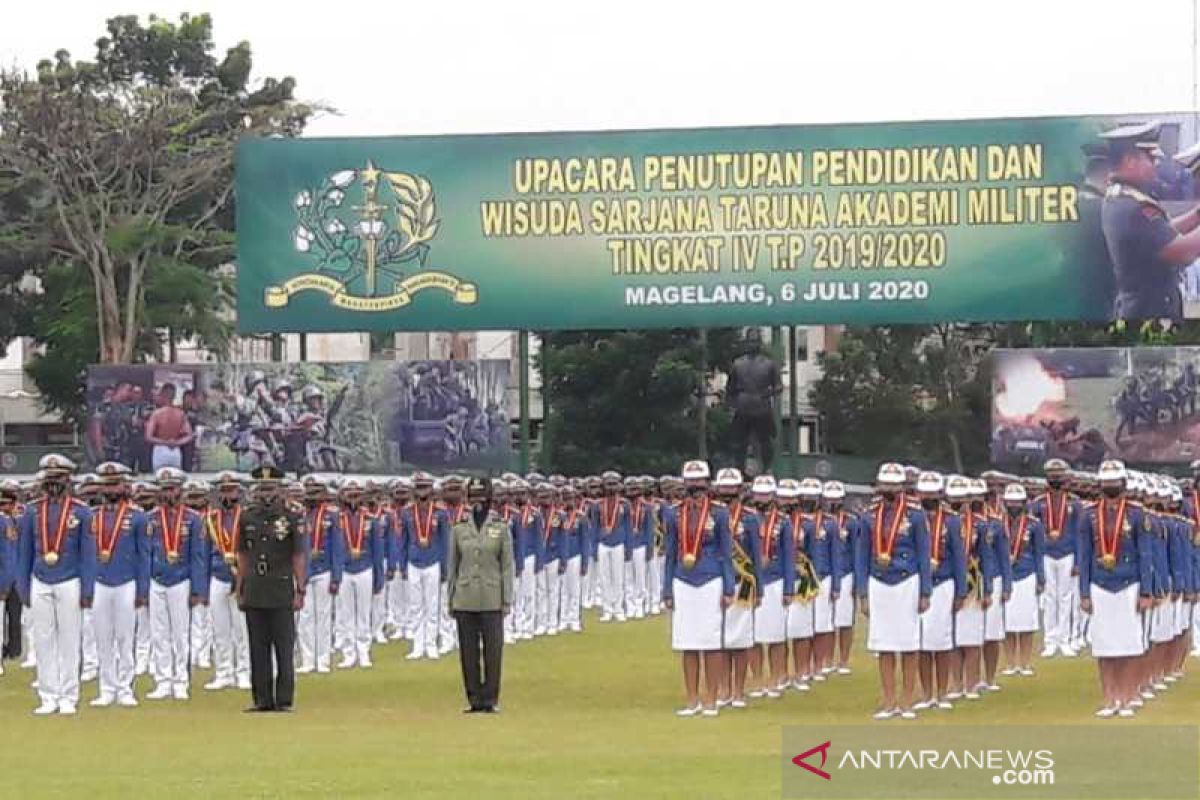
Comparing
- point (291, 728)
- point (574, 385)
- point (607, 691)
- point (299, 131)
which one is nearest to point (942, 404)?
point (574, 385)

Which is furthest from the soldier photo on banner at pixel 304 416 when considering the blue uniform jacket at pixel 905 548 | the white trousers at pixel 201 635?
the blue uniform jacket at pixel 905 548

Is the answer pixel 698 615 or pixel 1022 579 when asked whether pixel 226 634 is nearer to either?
pixel 698 615

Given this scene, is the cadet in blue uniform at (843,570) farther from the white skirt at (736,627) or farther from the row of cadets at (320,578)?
the row of cadets at (320,578)


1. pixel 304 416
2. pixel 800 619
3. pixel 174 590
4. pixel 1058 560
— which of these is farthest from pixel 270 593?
pixel 304 416

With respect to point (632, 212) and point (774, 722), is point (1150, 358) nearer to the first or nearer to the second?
point (632, 212)

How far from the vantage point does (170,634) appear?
24266 mm

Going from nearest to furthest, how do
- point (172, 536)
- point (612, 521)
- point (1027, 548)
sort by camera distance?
1. point (172, 536)
2. point (1027, 548)
3. point (612, 521)

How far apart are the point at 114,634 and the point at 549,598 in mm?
12258

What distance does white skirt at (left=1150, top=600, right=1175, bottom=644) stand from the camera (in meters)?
22.9

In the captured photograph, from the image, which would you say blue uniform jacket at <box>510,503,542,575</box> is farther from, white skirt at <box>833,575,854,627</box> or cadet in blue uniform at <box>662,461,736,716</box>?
cadet in blue uniform at <box>662,461,736,716</box>

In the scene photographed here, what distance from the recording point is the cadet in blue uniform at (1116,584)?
67.9 ft

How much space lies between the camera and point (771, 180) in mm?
43062

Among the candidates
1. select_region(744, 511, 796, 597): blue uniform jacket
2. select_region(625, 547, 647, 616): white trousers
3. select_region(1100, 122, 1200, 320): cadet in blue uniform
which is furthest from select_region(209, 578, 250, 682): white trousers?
select_region(1100, 122, 1200, 320): cadet in blue uniform

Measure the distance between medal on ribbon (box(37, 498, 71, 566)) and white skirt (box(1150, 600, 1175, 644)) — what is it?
888 centimetres
